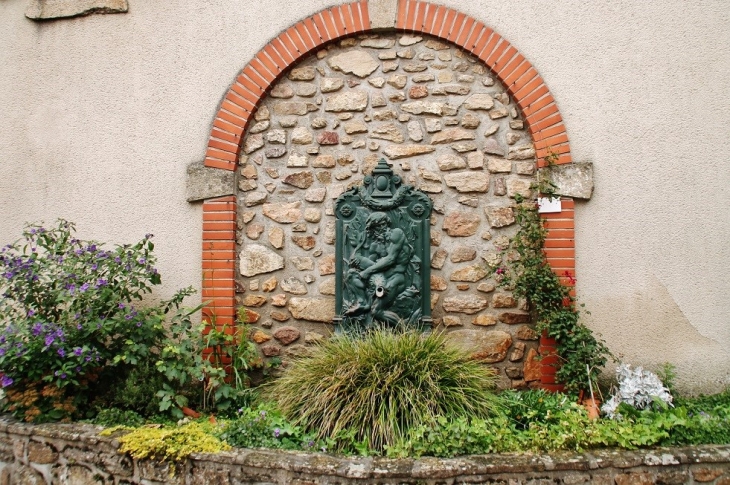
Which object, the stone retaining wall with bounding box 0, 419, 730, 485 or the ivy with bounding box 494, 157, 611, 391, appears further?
the ivy with bounding box 494, 157, 611, 391

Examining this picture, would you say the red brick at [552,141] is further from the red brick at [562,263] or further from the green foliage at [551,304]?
the red brick at [562,263]

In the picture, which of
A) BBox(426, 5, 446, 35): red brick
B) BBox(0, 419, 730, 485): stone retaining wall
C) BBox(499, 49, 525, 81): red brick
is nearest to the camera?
BBox(0, 419, 730, 485): stone retaining wall

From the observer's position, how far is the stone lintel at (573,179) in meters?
4.54

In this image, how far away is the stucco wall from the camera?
4527 mm

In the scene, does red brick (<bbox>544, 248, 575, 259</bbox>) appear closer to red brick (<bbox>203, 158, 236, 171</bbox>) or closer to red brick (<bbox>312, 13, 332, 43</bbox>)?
red brick (<bbox>312, 13, 332, 43</bbox>)

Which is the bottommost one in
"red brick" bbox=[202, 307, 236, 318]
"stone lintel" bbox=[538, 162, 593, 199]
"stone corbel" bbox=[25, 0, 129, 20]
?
"red brick" bbox=[202, 307, 236, 318]

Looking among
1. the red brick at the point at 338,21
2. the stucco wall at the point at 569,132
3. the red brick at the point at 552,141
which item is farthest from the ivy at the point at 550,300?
the red brick at the point at 338,21

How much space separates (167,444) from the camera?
11.5ft

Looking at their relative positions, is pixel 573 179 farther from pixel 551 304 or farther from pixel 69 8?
pixel 69 8

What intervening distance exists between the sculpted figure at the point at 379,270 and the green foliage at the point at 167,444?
1.57 meters

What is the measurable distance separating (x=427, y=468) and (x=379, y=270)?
178 centimetres

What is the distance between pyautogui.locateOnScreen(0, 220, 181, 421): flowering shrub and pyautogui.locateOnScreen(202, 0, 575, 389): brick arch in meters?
0.47

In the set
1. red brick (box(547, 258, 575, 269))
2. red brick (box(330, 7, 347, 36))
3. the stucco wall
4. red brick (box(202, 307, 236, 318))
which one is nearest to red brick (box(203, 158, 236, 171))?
the stucco wall

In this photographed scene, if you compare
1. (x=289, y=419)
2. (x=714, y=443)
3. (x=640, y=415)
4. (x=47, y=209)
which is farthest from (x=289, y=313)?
(x=714, y=443)
